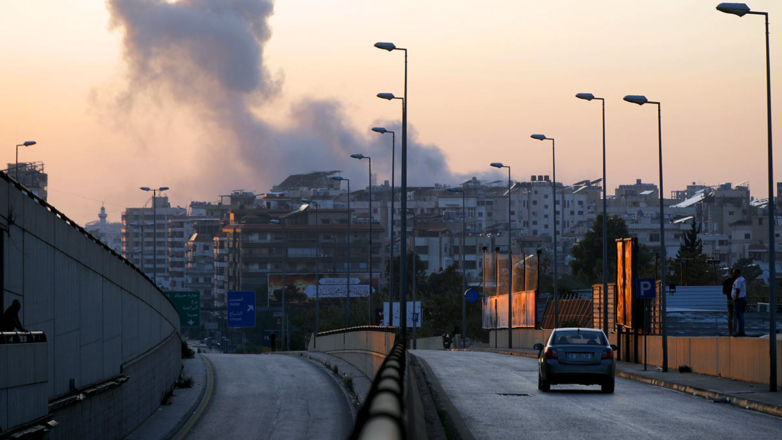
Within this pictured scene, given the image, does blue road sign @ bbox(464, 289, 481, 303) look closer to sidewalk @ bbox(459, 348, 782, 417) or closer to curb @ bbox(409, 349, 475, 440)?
sidewalk @ bbox(459, 348, 782, 417)

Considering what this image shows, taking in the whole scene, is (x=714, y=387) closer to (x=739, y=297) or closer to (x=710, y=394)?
→ (x=710, y=394)

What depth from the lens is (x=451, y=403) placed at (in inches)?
833

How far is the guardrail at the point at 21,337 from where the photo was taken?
15.5 meters

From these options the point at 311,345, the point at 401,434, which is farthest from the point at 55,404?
the point at 311,345

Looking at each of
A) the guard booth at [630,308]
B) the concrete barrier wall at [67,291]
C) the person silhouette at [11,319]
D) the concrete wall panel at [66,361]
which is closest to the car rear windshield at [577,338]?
the guard booth at [630,308]

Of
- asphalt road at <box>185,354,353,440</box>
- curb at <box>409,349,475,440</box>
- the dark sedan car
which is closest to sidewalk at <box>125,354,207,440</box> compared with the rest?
asphalt road at <box>185,354,353,440</box>

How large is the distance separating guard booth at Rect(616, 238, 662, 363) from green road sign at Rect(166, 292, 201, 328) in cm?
3933

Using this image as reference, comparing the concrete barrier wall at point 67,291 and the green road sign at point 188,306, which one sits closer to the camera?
the concrete barrier wall at point 67,291

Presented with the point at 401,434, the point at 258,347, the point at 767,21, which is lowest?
the point at 258,347

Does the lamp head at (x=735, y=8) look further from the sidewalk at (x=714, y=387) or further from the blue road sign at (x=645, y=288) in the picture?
the blue road sign at (x=645, y=288)

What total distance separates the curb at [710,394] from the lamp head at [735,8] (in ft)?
26.1

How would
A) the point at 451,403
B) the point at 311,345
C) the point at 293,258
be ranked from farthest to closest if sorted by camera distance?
the point at 293,258
the point at 311,345
the point at 451,403

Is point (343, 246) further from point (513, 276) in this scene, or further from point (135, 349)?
point (135, 349)

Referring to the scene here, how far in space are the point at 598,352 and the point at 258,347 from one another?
120 metres
